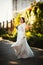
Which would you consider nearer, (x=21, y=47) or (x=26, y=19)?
(x=21, y=47)

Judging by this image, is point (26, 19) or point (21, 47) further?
point (26, 19)

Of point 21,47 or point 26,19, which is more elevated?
point 26,19

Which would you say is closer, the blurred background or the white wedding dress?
the white wedding dress

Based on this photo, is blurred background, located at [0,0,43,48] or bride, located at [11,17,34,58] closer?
bride, located at [11,17,34,58]

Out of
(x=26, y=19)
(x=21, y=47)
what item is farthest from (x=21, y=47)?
(x=26, y=19)

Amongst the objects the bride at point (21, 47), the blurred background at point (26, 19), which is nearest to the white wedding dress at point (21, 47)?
the bride at point (21, 47)

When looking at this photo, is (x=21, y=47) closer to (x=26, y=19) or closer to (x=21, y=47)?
(x=21, y=47)

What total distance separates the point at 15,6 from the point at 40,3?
25.2ft

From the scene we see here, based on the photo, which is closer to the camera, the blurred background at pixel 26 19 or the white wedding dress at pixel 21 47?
the white wedding dress at pixel 21 47

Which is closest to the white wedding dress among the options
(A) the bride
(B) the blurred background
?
(A) the bride

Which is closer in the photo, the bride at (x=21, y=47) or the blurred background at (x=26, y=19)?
the bride at (x=21, y=47)

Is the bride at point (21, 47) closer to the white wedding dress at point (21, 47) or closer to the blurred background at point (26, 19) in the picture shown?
the white wedding dress at point (21, 47)

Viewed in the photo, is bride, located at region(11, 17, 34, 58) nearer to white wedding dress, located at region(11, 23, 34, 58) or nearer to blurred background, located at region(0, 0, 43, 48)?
white wedding dress, located at region(11, 23, 34, 58)

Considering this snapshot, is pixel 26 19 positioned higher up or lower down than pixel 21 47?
higher up
